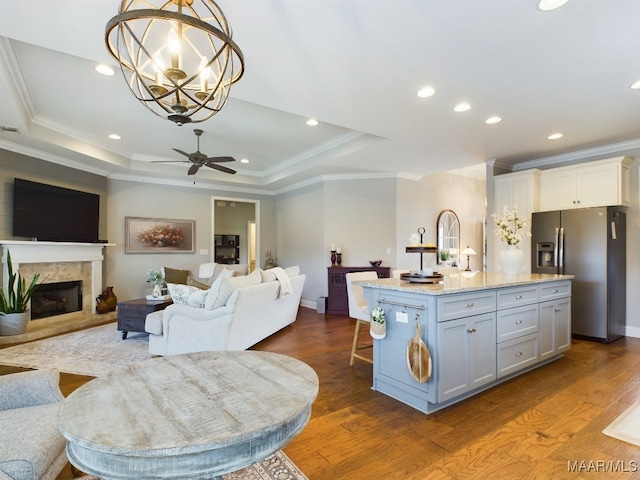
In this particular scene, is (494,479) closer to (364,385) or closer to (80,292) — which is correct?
(364,385)

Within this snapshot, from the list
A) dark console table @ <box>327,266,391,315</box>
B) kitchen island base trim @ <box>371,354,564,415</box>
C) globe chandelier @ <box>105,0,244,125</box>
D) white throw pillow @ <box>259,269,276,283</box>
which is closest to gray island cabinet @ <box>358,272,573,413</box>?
kitchen island base trim @ <box>371,354,564,415</box>

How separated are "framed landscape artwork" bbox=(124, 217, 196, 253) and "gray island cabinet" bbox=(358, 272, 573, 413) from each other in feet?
17.2

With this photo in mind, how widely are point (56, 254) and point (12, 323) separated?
1219 mm

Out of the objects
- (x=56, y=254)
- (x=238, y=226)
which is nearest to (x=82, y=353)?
(x=56, y=254)

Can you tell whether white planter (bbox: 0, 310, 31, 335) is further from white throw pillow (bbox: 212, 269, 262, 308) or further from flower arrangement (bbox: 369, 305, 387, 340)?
flower arrangement (bbox: 369, 305, 387, 340)

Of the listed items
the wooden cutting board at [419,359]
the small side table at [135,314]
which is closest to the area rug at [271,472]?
the wooden cutting board at [419,359]

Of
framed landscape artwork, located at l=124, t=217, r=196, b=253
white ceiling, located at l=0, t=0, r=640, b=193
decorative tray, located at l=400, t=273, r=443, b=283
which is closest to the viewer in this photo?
white ceiling, located at l=0, t=0, r=640, b=193

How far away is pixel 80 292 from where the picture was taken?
595 cm

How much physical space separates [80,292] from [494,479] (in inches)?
259

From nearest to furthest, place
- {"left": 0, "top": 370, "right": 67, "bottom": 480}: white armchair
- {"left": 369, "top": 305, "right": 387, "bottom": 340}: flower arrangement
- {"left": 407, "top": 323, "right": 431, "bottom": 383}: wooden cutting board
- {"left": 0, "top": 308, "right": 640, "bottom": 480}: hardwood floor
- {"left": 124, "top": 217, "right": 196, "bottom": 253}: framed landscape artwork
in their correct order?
{"left": 0, "top": 370, "right": 67, "bottom": 480}: white armchair
{"left": 0, "top": 308, "right": 640, "bottom": 480}: hardwood floor
{"left": 407, "top": 323, "right": 431, "bottom": 383}: wooden cutting board
{"left": 369, "top": 305, "right": 387, "bottom": 340}: flower arrangement
{"left": 124, "top": 217, "right": 196, "bottom": 253}: framed landscape artwork

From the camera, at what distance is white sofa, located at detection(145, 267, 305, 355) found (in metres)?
3.54

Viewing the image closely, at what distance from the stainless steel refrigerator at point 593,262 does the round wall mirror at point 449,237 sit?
2.39m

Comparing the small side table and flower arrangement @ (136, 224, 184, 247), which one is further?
flower arrangement @ (136, 224, 184, 247)

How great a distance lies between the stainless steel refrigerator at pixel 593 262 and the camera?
4.41 meters
